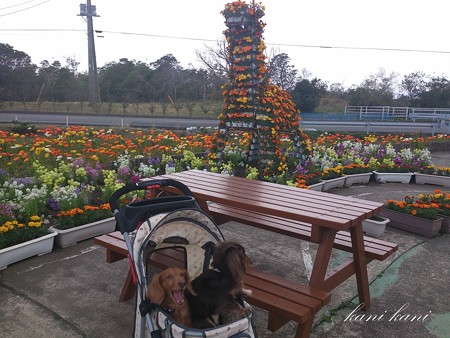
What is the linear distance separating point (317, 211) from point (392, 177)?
21.4 feet

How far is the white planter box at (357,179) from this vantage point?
848 centimetres

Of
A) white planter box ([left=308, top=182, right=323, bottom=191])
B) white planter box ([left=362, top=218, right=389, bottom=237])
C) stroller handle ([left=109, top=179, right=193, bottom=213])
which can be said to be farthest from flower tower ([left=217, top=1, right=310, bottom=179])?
stroller handle ([left=109, top=179, right=193, bottom=213])

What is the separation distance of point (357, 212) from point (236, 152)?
5986 mm

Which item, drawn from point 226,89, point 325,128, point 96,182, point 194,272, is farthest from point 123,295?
point 325,128

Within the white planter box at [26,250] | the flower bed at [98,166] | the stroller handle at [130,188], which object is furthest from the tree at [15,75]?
the stroller handle at [130,188]

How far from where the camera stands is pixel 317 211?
10.4 feet

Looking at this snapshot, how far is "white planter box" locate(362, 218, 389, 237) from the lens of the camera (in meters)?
5.43

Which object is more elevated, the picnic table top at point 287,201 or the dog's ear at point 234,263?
the picnic table top at point 287,201

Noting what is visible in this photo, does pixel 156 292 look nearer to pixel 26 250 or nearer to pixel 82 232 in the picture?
pixel 26 250

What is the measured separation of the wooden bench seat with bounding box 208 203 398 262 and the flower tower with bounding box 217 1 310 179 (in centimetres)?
355

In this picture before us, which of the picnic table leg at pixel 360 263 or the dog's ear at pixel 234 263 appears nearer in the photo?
the dog's ear at pixel 234 263

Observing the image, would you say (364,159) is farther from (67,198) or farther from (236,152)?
(67,198)

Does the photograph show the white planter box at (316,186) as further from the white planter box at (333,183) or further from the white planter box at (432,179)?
the white planter box at (432,179)

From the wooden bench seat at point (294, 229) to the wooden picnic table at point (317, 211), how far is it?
0.08m
